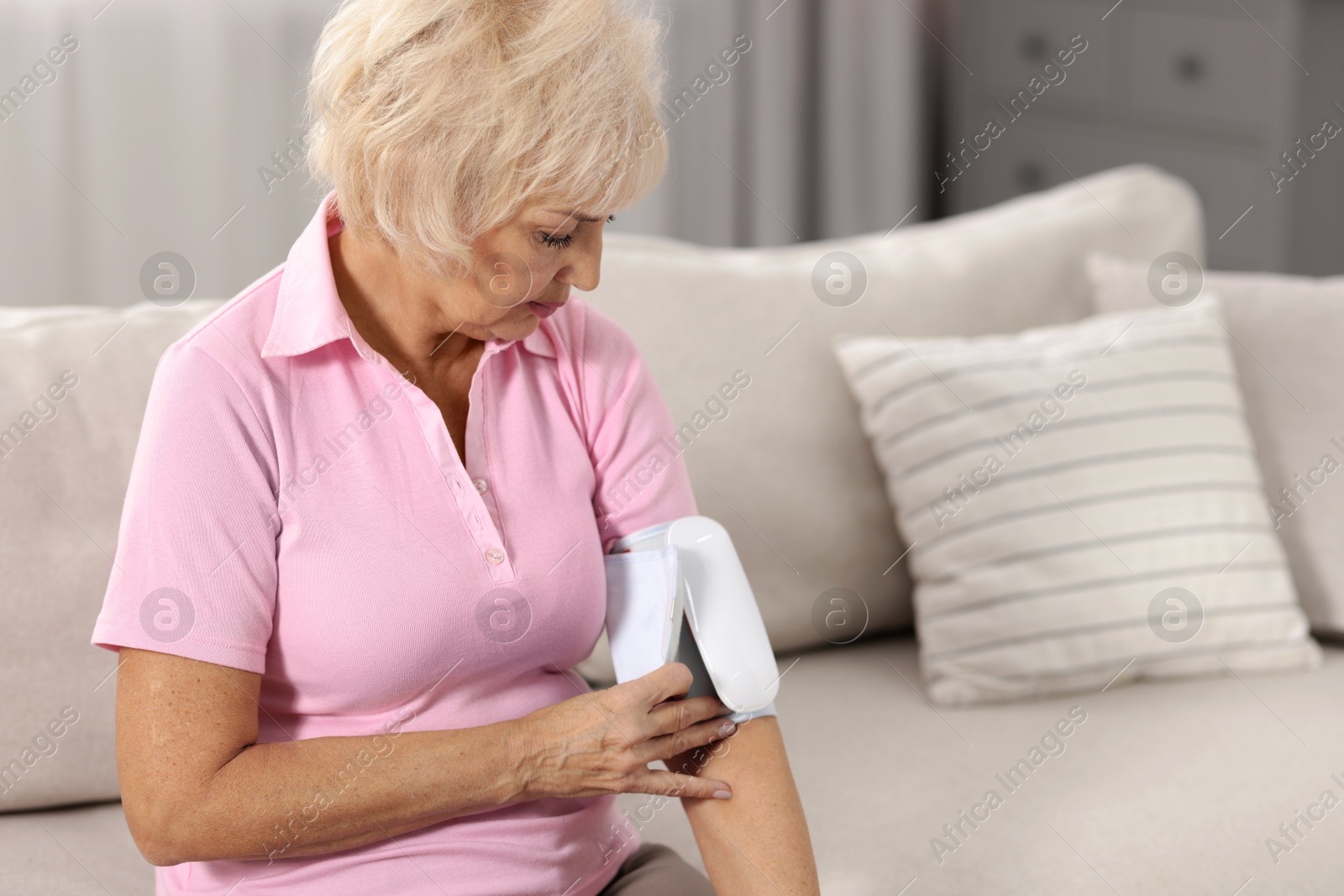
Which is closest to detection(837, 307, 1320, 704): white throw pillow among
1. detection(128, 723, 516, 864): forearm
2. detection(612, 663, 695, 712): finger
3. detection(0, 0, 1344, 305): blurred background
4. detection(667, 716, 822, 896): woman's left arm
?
detection(667, 716, 822, 896): woman's left arm

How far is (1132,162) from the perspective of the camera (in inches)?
110

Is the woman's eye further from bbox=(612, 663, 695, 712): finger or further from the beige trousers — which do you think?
the beige trousers

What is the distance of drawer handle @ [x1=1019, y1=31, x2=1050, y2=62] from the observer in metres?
2.84

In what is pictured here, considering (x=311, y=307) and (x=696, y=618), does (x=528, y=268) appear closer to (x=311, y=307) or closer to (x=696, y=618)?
(x=311, y=307)

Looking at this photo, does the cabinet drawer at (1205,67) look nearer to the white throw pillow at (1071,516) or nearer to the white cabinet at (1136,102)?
the white cabinet at (1136,102)

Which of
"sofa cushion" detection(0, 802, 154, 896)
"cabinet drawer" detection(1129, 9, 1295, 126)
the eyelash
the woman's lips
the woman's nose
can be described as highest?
"cabinet drawer" detection(1129, 9, 1295, 126)

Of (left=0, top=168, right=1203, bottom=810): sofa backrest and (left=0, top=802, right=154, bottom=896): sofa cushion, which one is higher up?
(left=0, top=168, right=1203, bottom=810): sofa backrest

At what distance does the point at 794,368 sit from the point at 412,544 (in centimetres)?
71

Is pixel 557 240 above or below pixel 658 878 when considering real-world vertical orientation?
above

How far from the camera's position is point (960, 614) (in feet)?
4.60

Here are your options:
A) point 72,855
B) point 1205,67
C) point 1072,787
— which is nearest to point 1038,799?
point 1072,787

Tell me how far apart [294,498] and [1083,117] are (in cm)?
250

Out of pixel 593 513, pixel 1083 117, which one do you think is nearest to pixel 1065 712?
pixel 593 513

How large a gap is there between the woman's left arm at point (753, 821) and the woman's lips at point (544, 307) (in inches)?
15.3
